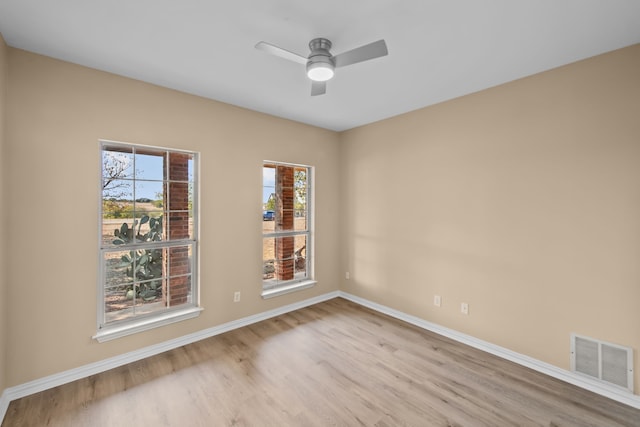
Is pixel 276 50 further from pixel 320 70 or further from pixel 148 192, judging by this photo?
pixel 148 192

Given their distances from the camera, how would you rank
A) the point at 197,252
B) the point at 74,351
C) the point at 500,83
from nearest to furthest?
1. the point at 74,351
2. the point at 500,83
3. the point at 197,252

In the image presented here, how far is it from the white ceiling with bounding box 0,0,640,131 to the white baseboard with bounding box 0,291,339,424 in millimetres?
2613

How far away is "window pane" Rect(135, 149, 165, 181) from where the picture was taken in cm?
277

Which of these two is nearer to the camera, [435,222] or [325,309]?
[435,222]

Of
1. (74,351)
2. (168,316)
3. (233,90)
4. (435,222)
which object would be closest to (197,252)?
(168,316)

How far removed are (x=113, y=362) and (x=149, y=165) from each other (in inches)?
74.0

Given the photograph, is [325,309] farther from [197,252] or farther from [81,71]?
[81,71]

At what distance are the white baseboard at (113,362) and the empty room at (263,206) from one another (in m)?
0.02

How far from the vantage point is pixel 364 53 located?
1.78 m

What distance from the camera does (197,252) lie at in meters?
3.11

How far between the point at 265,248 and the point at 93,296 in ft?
5.99

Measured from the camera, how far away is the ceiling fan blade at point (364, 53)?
1.68 m

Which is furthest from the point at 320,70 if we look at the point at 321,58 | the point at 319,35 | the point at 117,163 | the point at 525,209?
the point at 525,209

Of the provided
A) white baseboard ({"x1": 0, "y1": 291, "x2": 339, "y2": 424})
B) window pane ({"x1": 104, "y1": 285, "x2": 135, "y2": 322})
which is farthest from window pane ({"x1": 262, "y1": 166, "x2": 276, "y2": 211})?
window pane ({"x1": 104, "y1": 285, "x2": 135, "y2": 322})
